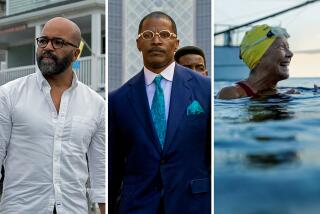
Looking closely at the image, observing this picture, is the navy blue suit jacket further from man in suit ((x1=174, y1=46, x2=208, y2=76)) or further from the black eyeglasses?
the black eyeglasses

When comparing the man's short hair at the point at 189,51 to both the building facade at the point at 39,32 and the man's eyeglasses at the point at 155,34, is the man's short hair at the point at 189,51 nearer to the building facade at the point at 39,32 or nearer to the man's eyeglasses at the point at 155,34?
the man's eyeglasses at the point at 155,34

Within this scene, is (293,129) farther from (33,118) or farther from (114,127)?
(33,118)

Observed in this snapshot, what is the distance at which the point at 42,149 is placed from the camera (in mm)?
2543

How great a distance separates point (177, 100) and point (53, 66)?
62 centimetres

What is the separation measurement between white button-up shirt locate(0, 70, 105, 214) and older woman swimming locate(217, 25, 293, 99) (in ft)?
2.33

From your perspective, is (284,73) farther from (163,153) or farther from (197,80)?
(163,153)

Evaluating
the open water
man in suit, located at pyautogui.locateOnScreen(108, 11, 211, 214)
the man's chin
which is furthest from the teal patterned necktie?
the man's chin

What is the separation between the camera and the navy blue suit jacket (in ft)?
8.14

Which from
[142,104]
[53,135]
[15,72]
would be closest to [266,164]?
[142,104]

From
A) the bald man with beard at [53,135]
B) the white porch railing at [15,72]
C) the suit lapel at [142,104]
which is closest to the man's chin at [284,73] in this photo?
the suit lapel at [142,104]

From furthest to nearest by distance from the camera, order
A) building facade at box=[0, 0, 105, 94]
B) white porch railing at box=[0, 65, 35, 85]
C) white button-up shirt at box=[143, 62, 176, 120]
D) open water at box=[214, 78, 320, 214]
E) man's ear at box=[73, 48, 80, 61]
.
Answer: white porch railing at box=[0, 65, 35, 85], building facade at box=[0, 0, 105, 94], man's ear at box=[73, 48, 80, 61], white button-up shirt at box=[143, 62, 176, 120], open water at box=[214, 78, 320, 214]

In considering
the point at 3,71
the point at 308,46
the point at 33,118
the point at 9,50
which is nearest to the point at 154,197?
the point at 33,118

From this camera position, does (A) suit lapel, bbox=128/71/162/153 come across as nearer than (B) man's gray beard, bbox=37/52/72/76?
Yes

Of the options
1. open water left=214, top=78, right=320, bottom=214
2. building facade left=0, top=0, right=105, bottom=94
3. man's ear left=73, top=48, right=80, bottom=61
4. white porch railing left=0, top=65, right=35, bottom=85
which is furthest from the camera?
white porch railing left=0, top=65, right=35, bottom=85
